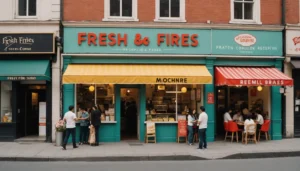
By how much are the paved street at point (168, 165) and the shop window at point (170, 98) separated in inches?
175

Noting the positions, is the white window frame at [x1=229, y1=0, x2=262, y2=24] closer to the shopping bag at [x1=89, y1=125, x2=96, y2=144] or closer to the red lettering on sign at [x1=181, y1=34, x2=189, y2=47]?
the red lettering on sign at [x1=181, y1=34, x2=189, y2=47]

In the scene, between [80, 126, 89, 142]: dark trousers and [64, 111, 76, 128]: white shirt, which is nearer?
[64, 111, 76, 128]: white shirt

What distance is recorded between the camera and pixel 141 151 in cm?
1346

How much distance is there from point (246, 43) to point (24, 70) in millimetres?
10151

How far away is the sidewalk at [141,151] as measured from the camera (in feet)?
41.1

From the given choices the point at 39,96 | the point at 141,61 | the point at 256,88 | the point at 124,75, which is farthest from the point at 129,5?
the point at 256,88

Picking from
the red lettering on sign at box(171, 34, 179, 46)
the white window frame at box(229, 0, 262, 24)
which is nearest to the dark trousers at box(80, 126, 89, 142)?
the red lettering on sign at box(171, 34, 179, 46)

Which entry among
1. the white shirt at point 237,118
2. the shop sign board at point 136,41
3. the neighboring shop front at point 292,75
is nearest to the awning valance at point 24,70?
the shop sign board at point 136,41

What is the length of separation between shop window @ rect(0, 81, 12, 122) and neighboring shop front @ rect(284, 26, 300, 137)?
13.0 meters

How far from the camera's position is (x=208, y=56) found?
16.0 meters

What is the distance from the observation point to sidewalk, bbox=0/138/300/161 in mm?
12539

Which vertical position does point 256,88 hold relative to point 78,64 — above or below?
below

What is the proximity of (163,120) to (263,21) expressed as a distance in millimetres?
6738

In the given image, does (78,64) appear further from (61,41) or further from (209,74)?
(209,74)
